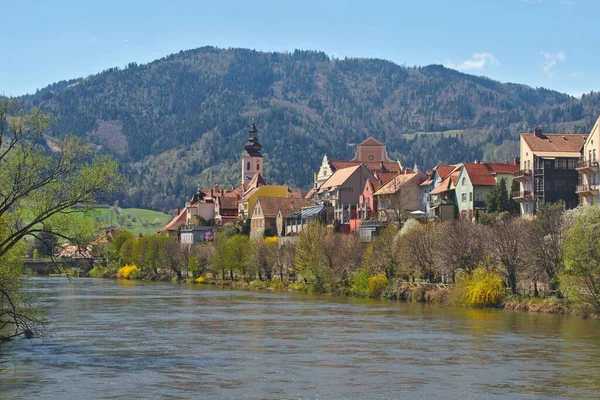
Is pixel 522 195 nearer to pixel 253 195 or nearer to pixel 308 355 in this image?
pixel 308 355

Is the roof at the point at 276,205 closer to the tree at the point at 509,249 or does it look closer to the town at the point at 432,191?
the town at the point at 432,191

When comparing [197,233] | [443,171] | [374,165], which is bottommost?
[197,233]

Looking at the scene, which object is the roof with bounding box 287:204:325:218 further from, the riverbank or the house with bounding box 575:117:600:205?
the house with bounding box 575:117:600:205

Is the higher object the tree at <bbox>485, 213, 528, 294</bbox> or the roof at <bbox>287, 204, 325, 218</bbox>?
the roof at <bbox>287, 204, 325, 218</bbox>

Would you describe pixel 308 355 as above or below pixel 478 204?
below

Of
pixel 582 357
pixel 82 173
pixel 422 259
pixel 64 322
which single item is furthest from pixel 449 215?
pixel 82 173

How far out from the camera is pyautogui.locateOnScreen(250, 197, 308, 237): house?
6378 inches

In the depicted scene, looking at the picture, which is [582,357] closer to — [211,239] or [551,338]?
[551,338]

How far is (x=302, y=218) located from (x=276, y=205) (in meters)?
15.4

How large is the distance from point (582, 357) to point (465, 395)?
13077mm

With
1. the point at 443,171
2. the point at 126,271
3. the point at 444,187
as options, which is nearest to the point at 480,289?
the point at 444,187

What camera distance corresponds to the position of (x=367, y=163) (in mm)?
187750

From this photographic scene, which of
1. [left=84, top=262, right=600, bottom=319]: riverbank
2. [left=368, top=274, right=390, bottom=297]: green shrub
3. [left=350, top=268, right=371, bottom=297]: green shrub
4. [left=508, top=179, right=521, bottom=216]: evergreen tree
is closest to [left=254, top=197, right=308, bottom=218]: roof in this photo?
[left=84, top=262, right=600, bottom=319]: riverbank

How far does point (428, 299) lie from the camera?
89.8 m
